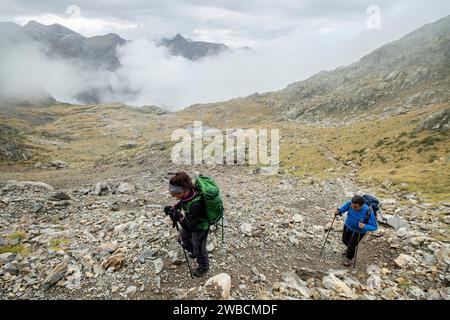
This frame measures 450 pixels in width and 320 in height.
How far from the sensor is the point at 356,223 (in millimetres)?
9422

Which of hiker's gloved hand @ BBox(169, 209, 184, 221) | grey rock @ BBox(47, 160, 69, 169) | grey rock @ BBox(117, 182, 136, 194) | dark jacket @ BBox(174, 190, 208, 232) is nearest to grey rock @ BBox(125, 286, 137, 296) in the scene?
dark jacket @ BBox(174, 190, 208, 232)

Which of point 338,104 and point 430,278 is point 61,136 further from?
point 430,278

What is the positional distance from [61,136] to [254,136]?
91.2 metres

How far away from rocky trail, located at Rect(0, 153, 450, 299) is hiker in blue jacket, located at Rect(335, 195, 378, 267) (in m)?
0.84

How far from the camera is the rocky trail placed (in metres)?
8.16

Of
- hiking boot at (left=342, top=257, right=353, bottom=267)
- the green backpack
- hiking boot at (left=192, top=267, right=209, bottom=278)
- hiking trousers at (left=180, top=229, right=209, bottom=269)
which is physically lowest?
hiking boot at (left=342, top=257, right=353, bottom=267)

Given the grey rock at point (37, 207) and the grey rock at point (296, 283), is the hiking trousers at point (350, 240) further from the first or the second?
the grey rock at point (37, 207)

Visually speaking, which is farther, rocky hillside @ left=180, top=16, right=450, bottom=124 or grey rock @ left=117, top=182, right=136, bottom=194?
rocky hillside @ left=180, top=16, right=450, bottom=124

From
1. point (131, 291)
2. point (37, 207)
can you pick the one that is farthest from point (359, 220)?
point (37, 207)

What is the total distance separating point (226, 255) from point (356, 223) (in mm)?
4639

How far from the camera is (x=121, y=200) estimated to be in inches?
715

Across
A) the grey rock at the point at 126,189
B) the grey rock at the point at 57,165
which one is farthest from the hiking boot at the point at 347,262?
the grey rock at the point at 57,165

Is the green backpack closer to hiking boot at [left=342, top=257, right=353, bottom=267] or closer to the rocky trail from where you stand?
the rocky trail

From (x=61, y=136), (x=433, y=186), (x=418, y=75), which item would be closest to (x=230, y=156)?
(x=433, y=186)
